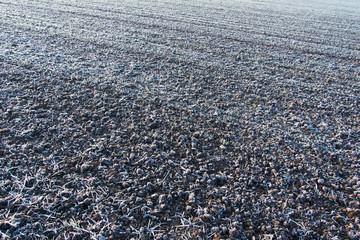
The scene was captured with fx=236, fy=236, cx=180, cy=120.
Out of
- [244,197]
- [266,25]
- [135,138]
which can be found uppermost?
[266,25]

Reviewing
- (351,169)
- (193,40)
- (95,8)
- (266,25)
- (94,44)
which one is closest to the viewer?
(351,169)

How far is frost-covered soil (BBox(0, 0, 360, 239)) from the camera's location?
94.5 inches

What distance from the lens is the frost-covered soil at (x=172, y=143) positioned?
240 cm

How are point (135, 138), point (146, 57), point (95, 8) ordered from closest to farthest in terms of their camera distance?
point (135, 138) < point (146, 57) < point (95, 8)

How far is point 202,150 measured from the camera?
3.36 metres

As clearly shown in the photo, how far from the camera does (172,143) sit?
3432 millimetres

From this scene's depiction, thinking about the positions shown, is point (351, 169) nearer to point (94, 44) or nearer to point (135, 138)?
point (135, 138)

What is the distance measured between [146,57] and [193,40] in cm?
259

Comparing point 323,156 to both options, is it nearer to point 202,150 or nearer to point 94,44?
point 202,150

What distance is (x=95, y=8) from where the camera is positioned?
12.7 meters

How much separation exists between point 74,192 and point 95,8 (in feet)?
41.6

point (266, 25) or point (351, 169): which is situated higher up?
point (266, 25)

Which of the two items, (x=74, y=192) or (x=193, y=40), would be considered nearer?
(x=74, y=192)

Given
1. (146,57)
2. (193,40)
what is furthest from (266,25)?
(146,57)
